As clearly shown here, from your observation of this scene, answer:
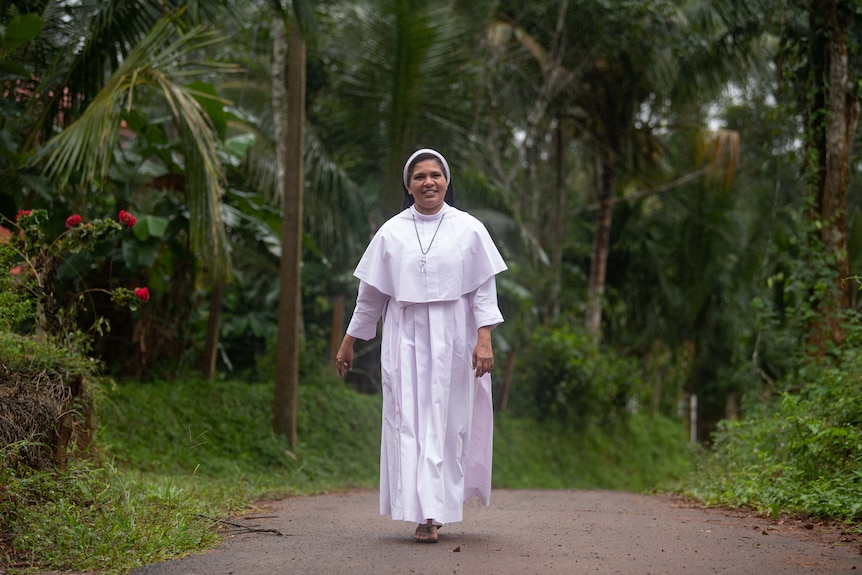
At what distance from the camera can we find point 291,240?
1072 cm

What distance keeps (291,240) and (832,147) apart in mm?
5757

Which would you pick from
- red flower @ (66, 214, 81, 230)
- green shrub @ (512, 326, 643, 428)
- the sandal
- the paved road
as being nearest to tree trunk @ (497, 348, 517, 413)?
green shrub @ (512, 326, 643, 428)

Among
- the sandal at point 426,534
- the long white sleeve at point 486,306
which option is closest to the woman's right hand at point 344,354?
the long white sleeve at point 486,306

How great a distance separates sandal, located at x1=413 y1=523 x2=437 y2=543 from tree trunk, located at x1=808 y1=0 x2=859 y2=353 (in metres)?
6.02

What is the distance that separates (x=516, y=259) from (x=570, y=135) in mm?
6000

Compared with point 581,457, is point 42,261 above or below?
above

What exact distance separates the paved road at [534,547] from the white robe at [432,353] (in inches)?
13.1

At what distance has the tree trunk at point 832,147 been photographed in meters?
9.89

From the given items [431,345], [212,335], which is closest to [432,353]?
[431,345]

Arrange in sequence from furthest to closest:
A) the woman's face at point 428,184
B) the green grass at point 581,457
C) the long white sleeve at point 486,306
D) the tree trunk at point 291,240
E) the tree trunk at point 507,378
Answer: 1. the tree trunk at point 507,378
2. the green grass at point 581,457
3. the tree trunk at point 291,240
4. the woman's face at point 428,184
5. the long white sleeve at point 486,306

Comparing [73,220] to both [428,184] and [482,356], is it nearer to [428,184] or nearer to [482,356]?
[428,184]

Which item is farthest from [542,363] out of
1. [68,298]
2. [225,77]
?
[68,298]

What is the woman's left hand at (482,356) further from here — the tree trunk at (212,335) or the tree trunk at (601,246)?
the tree trunk at (601,246)

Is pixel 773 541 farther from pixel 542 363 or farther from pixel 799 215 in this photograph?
pixel 542 363
